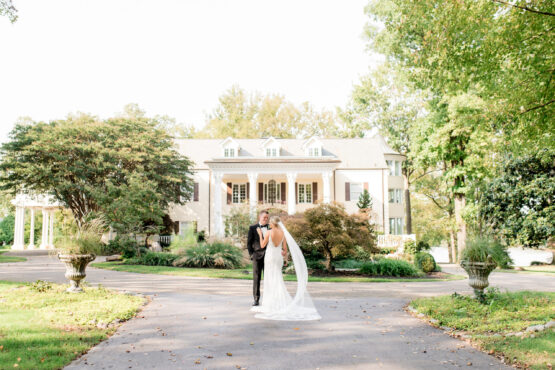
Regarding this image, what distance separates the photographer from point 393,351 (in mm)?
5730

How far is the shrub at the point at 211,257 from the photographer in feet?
62.4

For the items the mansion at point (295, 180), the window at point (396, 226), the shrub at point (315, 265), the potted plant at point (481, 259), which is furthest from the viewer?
the window at point (396, 226)

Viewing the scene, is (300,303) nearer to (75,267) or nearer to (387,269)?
(75,267)

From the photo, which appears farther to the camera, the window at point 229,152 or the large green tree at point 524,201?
the window at point 229,152

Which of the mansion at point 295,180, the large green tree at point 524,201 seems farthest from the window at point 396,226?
the large green tree at point 524,201

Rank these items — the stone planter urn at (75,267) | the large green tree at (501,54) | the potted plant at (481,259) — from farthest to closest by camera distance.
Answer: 1. the stone planter urn at (75,267)
2. the potted plant at (481,259)
3. the large green tree at (501,54)

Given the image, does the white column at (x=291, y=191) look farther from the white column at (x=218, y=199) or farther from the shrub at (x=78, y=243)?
the shrub at (x=78, y=243)

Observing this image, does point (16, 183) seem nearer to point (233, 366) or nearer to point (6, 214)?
point (233, 366)

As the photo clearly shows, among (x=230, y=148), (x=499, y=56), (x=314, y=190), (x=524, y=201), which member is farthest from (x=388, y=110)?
(x=499, y=56)

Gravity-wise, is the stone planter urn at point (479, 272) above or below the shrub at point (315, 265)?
above

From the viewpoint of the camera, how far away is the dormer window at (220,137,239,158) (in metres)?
36.5

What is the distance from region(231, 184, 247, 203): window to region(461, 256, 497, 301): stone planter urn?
29254 mm

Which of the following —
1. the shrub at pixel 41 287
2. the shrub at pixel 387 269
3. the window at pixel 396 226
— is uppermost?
the window at pixel 396 226

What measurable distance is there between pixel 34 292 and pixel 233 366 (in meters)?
7.36
